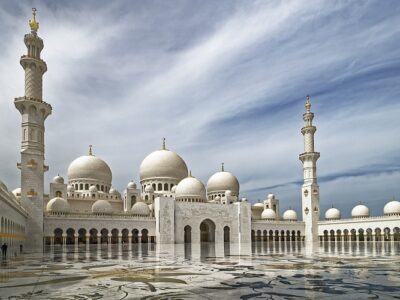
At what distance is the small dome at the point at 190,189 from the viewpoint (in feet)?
159

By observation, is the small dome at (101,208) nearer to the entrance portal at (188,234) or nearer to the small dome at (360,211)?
the entrance portal at (188,234)

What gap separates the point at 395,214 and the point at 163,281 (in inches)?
1940

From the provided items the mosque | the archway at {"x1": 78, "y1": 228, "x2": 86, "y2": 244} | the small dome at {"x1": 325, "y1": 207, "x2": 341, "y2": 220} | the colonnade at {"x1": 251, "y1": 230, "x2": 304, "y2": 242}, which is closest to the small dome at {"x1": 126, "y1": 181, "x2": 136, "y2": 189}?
the mosque

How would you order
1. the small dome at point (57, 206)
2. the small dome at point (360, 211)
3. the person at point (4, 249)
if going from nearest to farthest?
1. the person at point (4, 249)
2. the small dome at point (57, 206)
3. the small dome at point (360, 211)

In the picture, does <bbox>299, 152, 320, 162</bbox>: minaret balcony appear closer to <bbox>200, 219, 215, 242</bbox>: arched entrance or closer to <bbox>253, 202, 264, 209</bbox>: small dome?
<bbox>253, 202, 264, 209</bbox>: small dome

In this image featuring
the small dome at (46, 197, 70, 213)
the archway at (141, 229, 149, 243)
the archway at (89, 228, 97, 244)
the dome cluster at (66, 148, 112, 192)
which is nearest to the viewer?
the small dome at (46, 197, 70, 213)

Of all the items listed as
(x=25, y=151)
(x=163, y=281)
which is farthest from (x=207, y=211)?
(x=163, y=281)

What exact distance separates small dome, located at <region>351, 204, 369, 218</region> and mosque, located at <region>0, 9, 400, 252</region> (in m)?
0.13

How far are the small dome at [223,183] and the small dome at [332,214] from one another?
14029 mm

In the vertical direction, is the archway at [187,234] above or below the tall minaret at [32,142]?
below

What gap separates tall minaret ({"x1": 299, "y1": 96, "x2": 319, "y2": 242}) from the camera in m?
52.6

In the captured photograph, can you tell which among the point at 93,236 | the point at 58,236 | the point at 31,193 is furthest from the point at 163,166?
the point at 31,193

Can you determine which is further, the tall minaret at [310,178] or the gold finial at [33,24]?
the tall minaret at [310,178]

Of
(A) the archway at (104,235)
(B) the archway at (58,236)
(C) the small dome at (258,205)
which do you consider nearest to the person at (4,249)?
(B) the archway at (58,236)
